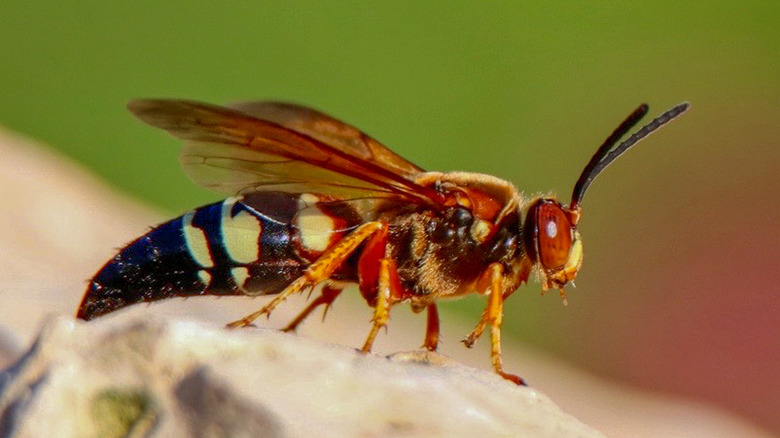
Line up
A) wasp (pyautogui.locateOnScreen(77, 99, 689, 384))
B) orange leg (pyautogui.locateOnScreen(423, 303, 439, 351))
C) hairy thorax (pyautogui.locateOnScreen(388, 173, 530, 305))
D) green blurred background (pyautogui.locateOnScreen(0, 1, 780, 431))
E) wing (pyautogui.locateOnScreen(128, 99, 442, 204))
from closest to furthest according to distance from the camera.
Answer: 1. wing (pyautogui.locateOnScreen(128, 99, 442, 204))
2. wasp (pyautogui.locateOnScreen(77, 99, 689, 384))
3. hairy thorax (pyautogui.locateOnScreen(388, 173, 530, 305))
4. orange leg (pyautogui.locateOnScreen(423, 303, 439, 351))
5. green blurred background (pyautogui.locateOnScreen(0, 1, 780, 431))

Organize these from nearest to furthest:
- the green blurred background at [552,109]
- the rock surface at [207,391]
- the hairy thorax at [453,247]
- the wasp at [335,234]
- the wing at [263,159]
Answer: the rock surface at [207,391], the wing at [263,159], the wasp at [335,234], the hairy thorax at [453,247], the green blurred background at [552,109]

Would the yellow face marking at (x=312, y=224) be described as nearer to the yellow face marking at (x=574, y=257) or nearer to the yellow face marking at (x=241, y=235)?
the yellow face marking at (x=241, y=235)

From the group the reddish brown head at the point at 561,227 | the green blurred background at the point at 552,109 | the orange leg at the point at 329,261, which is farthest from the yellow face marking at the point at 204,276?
the green blurred background at the point at 552,109

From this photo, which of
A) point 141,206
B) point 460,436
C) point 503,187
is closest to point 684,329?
point 141,206

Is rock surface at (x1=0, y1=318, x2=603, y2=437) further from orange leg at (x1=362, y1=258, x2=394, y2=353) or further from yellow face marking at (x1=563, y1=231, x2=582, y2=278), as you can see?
yellow face marking at (x1=563, y1=231, x2=582, y2=278)

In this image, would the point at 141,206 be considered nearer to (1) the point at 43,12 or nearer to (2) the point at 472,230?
(1) the point at 43,12

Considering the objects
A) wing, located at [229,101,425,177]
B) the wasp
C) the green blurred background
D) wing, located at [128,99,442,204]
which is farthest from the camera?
the green blurred background

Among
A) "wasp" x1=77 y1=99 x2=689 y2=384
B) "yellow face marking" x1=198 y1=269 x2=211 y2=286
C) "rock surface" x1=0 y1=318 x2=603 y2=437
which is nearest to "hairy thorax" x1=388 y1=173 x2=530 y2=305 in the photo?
"wasp" x1=77 y1=99 x2=689 y2=384
